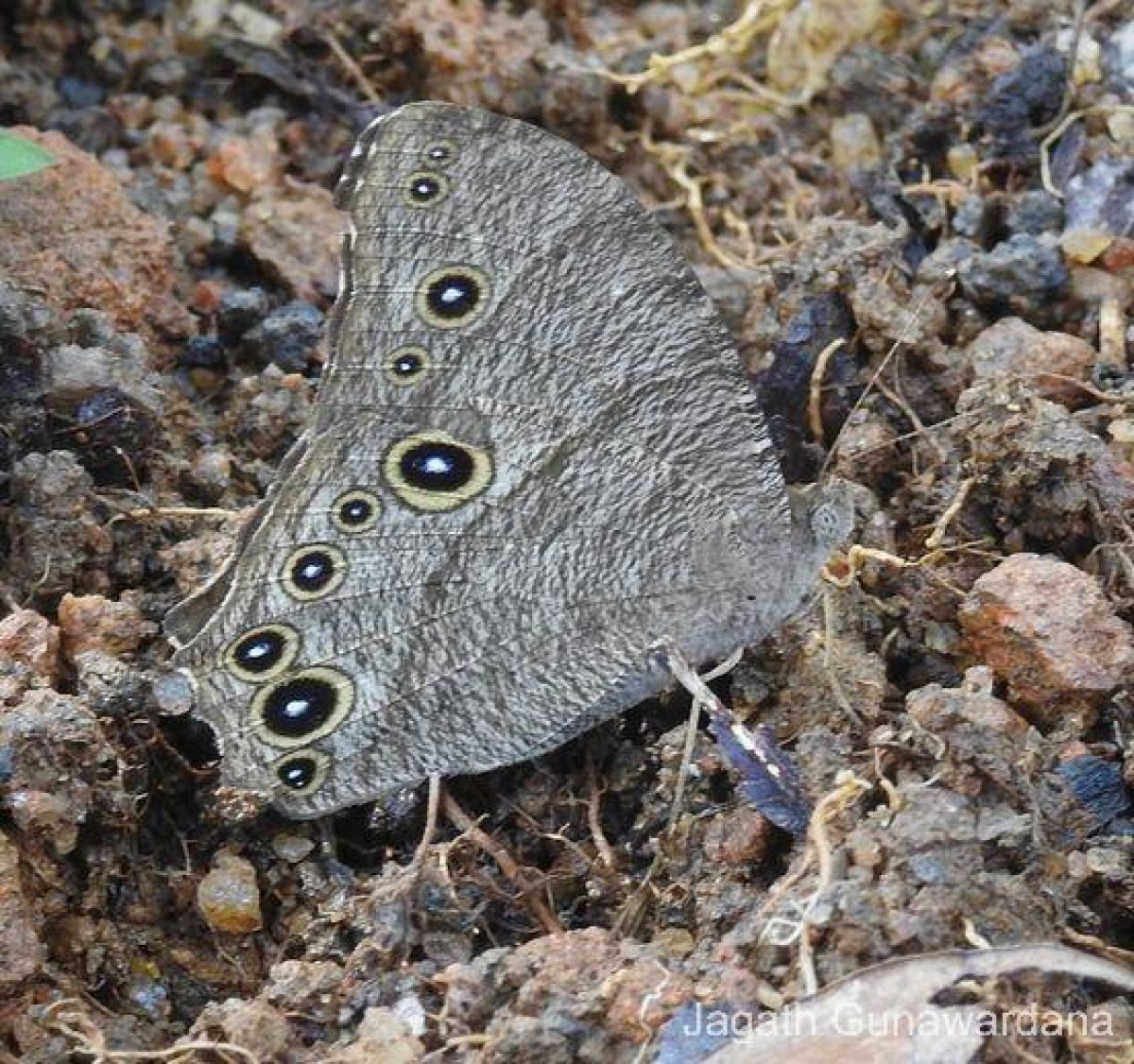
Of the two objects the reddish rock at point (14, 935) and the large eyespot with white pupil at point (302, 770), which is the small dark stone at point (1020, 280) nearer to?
the large eyespot with white pupil at point (302, 770)

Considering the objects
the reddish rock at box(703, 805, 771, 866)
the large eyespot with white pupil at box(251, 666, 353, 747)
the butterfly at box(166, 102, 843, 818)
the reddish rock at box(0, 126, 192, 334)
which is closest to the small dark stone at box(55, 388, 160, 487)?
the reddish rock at box(0, 126, 192, 334)

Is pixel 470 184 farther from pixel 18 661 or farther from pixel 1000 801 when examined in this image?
pixel 1000 801

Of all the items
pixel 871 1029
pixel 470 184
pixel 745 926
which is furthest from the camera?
pixel 470 184

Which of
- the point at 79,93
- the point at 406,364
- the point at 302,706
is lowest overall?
the point at 302,706

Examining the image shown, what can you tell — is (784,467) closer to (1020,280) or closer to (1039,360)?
(1039,360)

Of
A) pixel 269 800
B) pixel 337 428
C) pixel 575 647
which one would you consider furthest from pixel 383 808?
pixel 337 428

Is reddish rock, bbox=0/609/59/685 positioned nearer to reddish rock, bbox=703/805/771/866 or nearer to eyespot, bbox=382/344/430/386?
eyespot, bbox=382/344/430/386

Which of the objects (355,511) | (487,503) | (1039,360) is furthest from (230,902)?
(1039,360)
